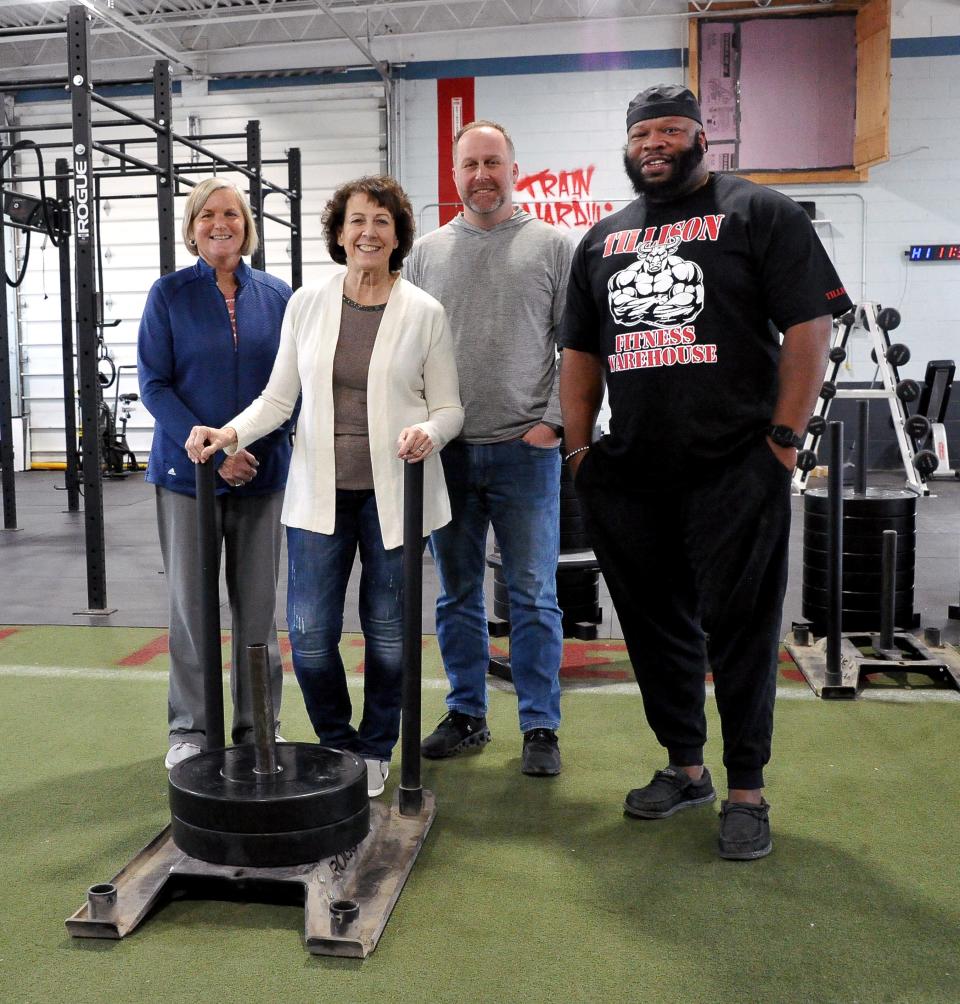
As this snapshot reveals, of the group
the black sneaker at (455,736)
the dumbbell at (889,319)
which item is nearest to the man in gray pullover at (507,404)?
the black sneaker at (455,736)

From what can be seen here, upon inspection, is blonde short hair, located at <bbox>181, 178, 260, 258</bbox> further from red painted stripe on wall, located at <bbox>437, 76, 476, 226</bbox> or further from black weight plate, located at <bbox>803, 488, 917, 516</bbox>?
red painted stripe on wall, located at <bbox>437, 76, 476, 226</bbox>

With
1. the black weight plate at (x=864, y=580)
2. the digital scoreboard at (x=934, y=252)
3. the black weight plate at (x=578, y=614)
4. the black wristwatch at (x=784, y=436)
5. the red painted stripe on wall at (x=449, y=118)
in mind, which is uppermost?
the red painted stripe on wall at (x=449, y=118)

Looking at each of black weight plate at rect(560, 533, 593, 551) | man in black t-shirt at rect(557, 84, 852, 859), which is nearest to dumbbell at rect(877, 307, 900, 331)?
black weight plate at rect(560, 533, 593, 551)

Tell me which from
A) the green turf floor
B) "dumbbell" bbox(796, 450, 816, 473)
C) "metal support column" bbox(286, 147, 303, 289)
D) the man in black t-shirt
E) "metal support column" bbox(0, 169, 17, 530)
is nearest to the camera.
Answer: the green turf floor

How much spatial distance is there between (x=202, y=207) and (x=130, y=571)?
3.51 meters

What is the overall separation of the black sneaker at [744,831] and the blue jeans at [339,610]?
2.56ft

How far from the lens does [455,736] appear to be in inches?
109

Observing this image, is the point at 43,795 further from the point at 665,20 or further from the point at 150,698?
the point at 665,20

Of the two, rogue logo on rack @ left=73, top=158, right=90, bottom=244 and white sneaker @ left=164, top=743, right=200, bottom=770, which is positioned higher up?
rogue logo on rack @ left=73, top=158, right=90, bottom=244

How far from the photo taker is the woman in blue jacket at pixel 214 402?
243 cm

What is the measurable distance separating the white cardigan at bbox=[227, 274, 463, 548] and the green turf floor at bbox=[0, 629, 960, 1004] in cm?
75

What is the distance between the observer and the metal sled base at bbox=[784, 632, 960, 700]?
3279 mm

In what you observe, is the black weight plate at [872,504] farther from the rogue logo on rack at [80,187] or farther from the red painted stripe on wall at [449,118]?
the red painted stripe on wall at [449,118]

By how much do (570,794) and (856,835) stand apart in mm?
659
